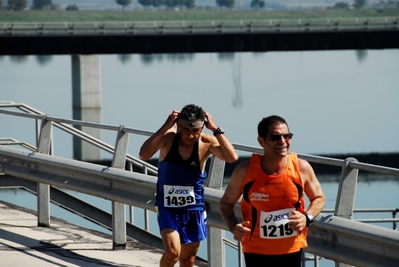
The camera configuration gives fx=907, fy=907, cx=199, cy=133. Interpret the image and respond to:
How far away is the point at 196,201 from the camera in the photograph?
6676mm

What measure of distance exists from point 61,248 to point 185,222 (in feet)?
8.70

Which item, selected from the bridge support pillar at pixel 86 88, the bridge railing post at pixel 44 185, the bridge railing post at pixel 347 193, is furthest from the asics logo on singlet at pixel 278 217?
the bridge support pillar at pixel 86 88

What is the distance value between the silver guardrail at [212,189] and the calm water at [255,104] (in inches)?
342

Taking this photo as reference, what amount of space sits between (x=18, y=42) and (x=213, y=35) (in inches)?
568

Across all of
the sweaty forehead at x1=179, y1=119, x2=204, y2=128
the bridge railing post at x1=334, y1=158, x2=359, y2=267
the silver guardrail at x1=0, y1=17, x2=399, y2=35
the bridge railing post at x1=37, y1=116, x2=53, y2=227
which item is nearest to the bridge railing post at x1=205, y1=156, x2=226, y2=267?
the sweaty forehead at x1=179, y1=119, x2=204, y2=128

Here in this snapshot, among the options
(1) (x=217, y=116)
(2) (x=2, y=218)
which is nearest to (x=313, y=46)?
(1) (x=217, y=116)

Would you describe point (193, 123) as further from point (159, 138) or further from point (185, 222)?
point (185, 222)

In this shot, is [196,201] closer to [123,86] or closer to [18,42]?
[18,42]

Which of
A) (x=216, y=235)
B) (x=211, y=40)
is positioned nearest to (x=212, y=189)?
(x=216, y=235)

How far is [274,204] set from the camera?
203 inches

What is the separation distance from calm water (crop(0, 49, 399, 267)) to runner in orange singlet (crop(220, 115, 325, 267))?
42.4ft

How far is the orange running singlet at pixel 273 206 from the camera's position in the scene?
5137mm

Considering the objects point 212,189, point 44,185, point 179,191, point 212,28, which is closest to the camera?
point 179,191

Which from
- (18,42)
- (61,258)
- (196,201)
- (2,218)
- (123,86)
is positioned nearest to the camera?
(196,201)
